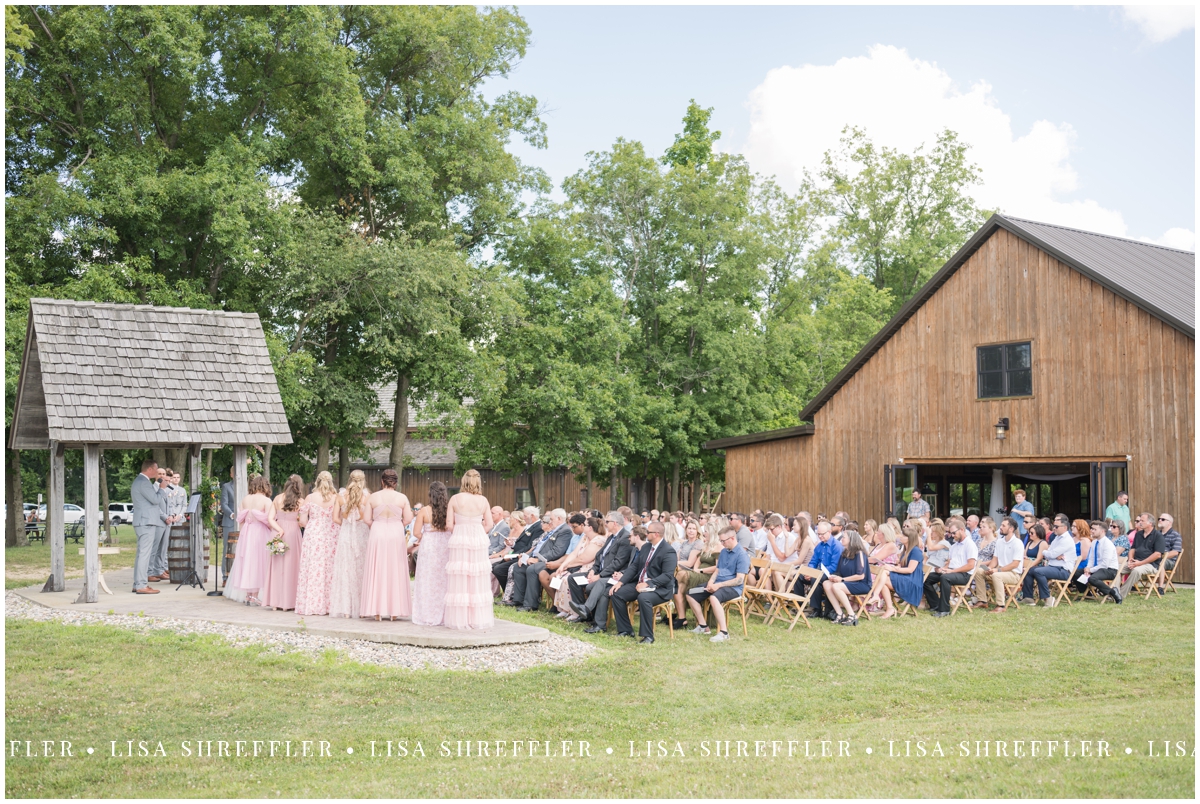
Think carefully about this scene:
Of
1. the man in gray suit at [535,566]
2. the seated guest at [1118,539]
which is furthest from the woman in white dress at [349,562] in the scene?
the seated guest at [1118,539]

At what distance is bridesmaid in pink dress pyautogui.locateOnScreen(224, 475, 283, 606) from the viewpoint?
42.3 feet

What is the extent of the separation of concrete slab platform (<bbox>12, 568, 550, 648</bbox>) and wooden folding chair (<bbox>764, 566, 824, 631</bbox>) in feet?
10.3

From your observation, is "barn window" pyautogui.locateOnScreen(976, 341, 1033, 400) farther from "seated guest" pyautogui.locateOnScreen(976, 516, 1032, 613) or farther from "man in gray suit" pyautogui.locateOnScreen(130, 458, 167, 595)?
"man in gray suit" pyautogui.locateOnScreen(130, 458, 167, 595)

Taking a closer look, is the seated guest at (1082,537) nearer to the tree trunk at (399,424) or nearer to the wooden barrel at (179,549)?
the wooden barrel at (179,549)

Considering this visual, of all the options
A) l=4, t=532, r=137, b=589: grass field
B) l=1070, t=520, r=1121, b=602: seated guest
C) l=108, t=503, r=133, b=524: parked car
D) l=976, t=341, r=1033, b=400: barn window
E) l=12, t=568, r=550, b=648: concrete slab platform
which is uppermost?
l=976, t=341, r=1033, b=400: barn window

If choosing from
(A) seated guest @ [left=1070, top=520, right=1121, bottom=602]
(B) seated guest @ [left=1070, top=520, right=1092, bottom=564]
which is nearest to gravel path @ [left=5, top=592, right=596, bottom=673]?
(A) seated guest @ [left=1070, top=520, right=1121, bottom=602]

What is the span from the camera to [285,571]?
12.6m

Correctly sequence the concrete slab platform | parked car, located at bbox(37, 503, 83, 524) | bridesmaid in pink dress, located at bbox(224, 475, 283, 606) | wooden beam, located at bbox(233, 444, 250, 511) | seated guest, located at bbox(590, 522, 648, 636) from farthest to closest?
1. parked car, located at bbox(37, 503, 83, 524)
2. wooden beam, located at bbox(233, 444, 250, 511)
3. bridesmaid in pink dress, located at bbox(224, 475, 283, 606)
4. seated guest, located at bbox(590, 522, 648, 636)
5. the concrete slab platform

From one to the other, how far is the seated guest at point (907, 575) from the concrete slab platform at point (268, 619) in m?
4.82

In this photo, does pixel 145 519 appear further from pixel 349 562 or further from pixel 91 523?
pixel 349 562

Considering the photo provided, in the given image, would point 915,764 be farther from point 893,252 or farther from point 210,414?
point 893,252

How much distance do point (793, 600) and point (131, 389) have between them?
8.94 meters

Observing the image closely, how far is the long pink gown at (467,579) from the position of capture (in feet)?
35.3

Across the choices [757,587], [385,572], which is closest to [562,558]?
[757,587]
